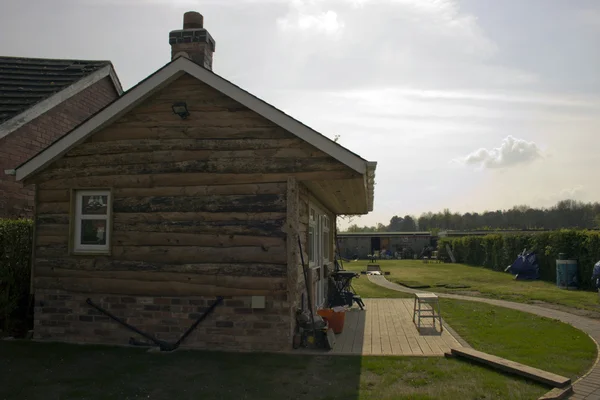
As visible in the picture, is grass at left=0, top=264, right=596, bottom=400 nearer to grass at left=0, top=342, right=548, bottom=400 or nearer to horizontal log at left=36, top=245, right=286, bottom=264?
grass at left=0, top=342, right=548, bottom=400

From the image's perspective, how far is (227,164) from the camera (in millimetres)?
8383

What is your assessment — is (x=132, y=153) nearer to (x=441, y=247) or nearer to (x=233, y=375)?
(x=233, y=375)

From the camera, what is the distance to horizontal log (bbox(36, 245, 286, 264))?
8.09 meters

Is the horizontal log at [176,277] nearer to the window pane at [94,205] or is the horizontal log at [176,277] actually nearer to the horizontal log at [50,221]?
the horizontal log at [50,221]

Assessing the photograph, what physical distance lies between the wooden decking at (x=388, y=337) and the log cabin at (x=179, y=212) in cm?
141

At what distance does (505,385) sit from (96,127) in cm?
774

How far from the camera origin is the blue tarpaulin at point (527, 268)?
23.4 metres

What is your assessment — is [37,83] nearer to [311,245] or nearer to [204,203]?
[204,203]

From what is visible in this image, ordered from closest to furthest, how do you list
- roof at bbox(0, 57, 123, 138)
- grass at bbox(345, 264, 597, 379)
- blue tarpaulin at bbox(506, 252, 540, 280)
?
1. grass at bbox(345, 264, 597, 379)
2. roof at bbox(0, 57, 123, 138)
3. blue tarpaulin at bbox(506, 252, 540, 280)

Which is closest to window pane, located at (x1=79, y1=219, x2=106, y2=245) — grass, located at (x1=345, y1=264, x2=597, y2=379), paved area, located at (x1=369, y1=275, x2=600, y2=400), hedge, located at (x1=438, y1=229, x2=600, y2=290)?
grass, located at (x1=345, y1=264, x2=597, y2=379)

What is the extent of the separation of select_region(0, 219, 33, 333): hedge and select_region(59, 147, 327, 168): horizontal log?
159 cm

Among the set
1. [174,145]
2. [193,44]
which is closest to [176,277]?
[174,145]

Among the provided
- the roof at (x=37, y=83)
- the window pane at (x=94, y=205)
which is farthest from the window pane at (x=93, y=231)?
the roof at (x=37, y=83)

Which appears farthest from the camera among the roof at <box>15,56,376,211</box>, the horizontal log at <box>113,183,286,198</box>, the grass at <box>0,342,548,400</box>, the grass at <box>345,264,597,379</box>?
the horizontal log at <box>113,183,286,198</box>
